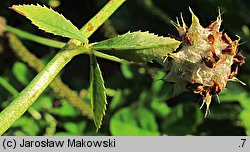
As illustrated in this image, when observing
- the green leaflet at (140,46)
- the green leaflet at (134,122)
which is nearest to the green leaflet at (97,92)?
the green leaflet at (140,46)

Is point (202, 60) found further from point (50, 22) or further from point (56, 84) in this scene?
point (56, 84)

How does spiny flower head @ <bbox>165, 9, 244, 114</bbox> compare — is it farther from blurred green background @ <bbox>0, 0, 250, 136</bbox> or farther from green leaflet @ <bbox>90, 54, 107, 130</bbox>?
blurred green background @ <bbox>0, 0, 250, 136</bbox>

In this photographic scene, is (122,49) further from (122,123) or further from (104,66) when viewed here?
(104,66)

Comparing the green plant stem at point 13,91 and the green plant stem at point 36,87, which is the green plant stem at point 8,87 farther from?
the green plant stem at point 36,87

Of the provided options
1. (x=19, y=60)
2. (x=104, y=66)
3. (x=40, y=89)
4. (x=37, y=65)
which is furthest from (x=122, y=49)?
(x=104, y=66)

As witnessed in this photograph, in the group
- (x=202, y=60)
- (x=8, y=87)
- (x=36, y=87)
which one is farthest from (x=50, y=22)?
(x=8, y=87)

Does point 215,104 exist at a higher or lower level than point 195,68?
higher
